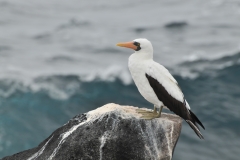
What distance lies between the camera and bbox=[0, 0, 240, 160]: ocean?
41.9 m

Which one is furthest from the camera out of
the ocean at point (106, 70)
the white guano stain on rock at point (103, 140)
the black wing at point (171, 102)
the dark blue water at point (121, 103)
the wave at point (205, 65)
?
the wave at point (205, 65)

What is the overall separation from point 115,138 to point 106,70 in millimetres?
35121

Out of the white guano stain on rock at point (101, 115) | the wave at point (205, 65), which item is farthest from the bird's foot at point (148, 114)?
the wave at point (205, 65)

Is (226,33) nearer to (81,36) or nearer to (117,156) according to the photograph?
(81,36)

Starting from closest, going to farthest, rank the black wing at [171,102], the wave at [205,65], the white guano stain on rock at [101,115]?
the white guano stain on rock at [101,115], the black wing at [171,102], the wave at [205,65]

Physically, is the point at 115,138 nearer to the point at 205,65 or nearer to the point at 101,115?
the point at 101,115

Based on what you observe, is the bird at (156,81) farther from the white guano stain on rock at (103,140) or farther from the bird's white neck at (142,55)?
the white guano stain on rock at (103,140)

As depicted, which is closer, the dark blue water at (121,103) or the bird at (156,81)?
the bird at (156,81)

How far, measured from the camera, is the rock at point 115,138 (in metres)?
11.9

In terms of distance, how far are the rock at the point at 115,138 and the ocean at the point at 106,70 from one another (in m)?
27.3

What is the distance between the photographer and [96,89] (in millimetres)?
44844

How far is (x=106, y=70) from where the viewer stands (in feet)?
154

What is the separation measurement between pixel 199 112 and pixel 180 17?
66.6 ft

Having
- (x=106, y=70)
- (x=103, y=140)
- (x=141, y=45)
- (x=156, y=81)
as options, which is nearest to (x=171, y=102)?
(x=156, y=81)
